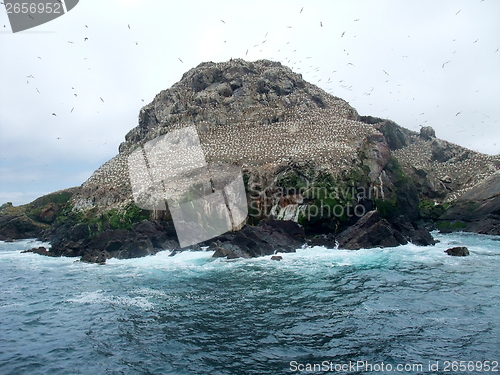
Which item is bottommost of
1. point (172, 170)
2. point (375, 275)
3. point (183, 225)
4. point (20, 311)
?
point (375, 275)

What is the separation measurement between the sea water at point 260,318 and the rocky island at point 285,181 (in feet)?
24.3

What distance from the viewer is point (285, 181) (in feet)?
120

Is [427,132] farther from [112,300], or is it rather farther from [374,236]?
[112,300]

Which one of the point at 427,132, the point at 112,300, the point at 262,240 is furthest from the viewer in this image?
the point at 427,132

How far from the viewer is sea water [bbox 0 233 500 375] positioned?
10844mm

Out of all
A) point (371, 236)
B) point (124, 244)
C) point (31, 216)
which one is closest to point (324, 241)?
point (371, 236)

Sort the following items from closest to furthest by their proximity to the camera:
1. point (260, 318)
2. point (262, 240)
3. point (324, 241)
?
point (260, 318) < point (262, 240) < point (324, 241)

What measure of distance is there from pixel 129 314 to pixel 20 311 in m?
5.62

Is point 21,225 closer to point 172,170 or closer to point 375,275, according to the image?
point 172,170

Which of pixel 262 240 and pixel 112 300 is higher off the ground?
pixel 262 240

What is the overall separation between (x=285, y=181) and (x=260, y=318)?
23394mm

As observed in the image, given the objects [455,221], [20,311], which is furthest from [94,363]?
[455,221]

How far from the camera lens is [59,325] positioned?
47.2 ft

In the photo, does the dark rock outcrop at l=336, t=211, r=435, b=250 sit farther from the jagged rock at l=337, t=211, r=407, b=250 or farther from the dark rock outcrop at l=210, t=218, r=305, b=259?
the dark rock outcrop at l=210, t=218, r=305, b=259
